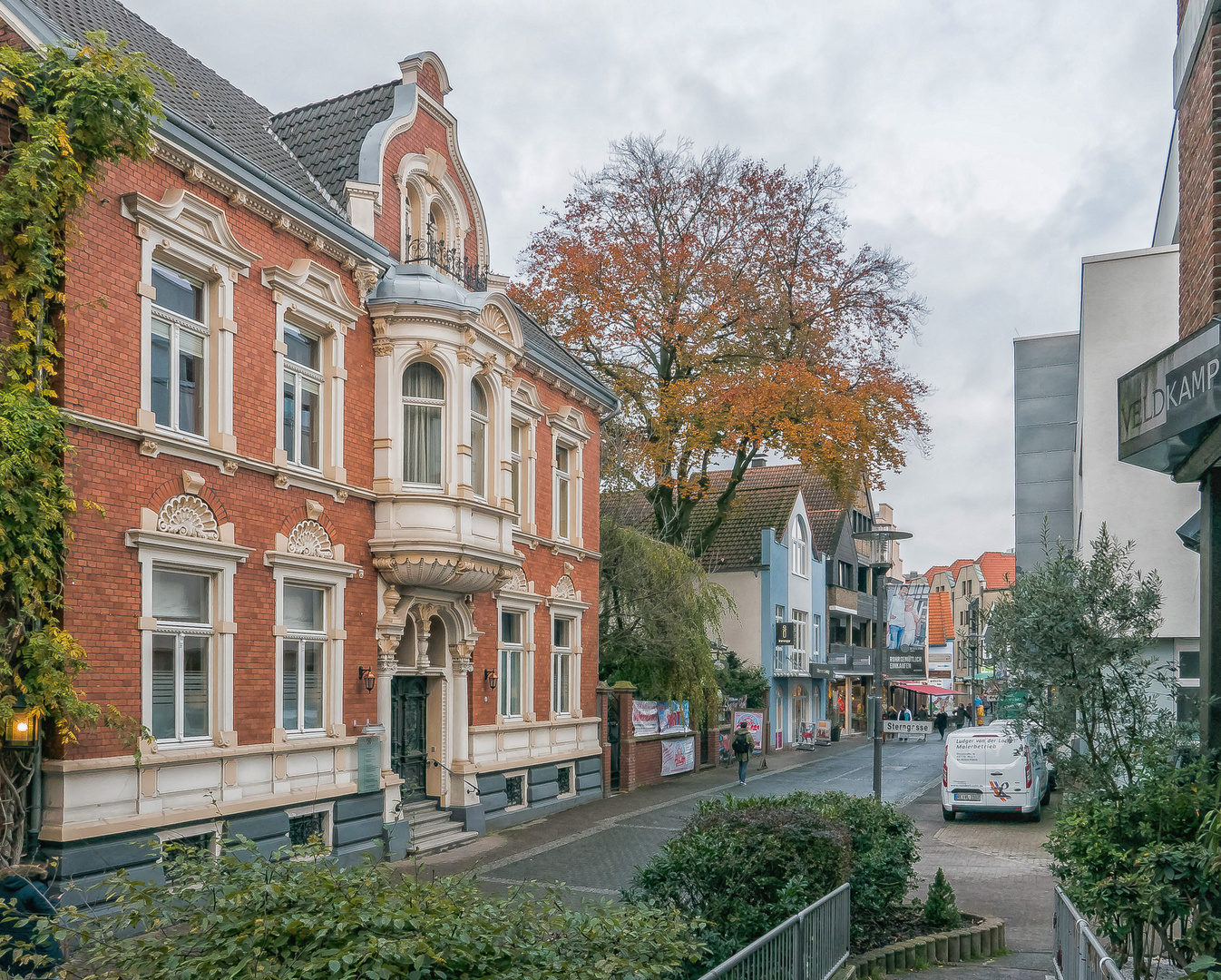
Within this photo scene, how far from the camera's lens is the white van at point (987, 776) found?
21.3 metres

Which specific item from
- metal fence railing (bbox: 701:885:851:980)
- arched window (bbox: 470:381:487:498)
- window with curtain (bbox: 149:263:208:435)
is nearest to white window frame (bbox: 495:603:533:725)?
arched window (bbox: 470:381:487:498)

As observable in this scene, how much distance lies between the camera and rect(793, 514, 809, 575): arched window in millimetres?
44781

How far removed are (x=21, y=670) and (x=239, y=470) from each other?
383 cm

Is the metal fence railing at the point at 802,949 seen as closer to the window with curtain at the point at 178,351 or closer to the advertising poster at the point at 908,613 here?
the window with curtain at the point at 178,351

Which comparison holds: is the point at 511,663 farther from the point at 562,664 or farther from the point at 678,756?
the point at 678,756

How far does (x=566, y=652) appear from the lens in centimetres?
2344

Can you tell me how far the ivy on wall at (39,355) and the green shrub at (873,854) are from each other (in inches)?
282

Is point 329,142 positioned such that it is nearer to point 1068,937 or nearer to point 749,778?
point 1068,937

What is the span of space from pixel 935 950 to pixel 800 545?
3546 cm

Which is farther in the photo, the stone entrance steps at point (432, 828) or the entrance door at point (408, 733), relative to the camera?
the entrance door at point (408, 733)

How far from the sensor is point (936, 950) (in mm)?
10594

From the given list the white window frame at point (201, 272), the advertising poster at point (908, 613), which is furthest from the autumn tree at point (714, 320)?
the white window frame at point (201, 272)

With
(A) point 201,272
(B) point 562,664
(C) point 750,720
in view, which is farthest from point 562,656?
(C) point 750,720

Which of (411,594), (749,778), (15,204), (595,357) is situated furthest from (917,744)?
(15,204)
